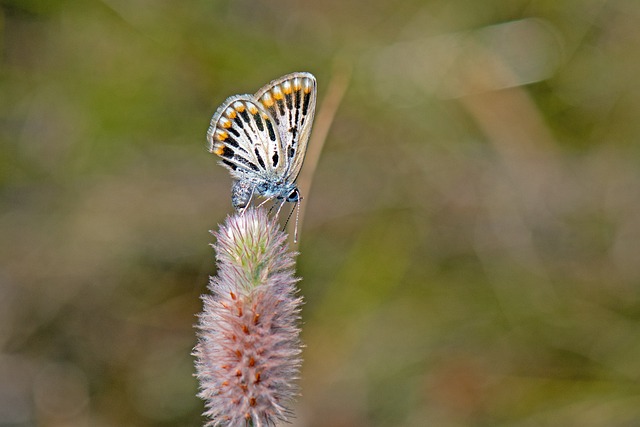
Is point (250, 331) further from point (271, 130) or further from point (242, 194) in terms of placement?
point (271, 130)

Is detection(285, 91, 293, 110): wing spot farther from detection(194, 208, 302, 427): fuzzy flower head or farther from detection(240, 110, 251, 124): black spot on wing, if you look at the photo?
detection(194, 208, 302, 427): fuzzy flower head

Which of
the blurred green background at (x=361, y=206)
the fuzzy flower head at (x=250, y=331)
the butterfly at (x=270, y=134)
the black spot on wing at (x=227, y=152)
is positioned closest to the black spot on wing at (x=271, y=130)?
the butterfly at (x=270, y=134)

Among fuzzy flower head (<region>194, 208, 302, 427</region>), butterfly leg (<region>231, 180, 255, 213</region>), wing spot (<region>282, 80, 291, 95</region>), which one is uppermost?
wing spot (<region>282, 80, 291, 95</region>)

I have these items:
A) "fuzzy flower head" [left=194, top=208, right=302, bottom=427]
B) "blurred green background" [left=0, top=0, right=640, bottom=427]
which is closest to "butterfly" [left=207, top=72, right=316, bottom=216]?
"fuzzy flower head" [left=194, top=208, right=302, bottom=427]

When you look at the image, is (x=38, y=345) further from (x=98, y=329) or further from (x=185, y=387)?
(x=185, y=387)

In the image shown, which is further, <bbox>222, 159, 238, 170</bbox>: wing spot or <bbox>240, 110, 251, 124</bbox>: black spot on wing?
<bbox>222, 159, 238, 170</bbox>: wing spot

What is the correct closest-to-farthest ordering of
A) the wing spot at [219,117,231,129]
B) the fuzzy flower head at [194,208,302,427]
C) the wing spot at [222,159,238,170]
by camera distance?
the fuzzy flower head at [194,208,302,427] → the wing spot at [219,117,231,129] → the wing spot at [222,159,238,170]

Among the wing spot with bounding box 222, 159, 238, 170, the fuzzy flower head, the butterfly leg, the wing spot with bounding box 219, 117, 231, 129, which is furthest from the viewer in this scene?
the wing spot with bounding box 222, 159, 238, 170

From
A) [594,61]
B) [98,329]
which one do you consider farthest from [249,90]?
[594,61]
